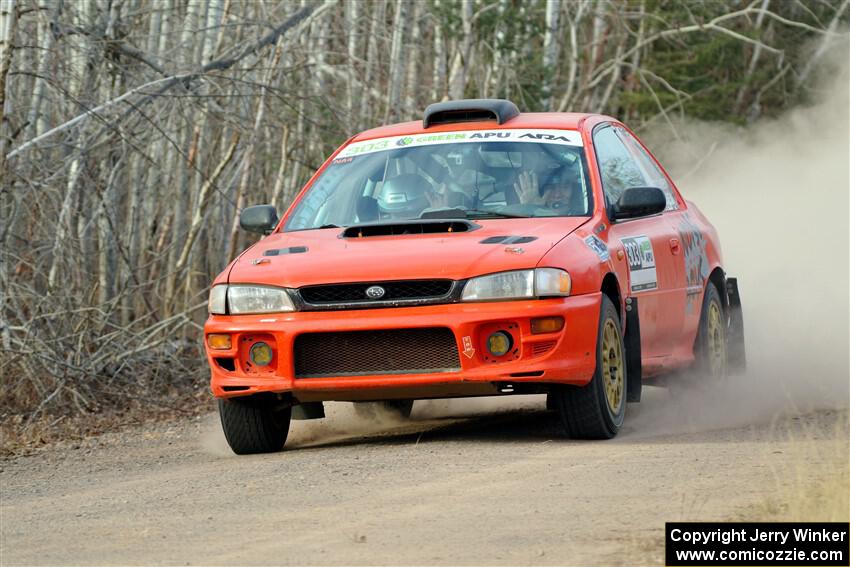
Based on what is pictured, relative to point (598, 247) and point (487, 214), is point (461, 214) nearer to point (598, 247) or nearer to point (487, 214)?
point (487, 214)

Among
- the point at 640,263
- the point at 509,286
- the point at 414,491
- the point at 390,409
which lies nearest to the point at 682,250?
the point at 640,263

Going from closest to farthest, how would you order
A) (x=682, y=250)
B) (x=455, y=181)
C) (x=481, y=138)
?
(x=455, y=181) < (x=481, y=138) < (x=682, y=250)

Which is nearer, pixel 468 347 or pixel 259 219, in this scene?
pixel 468 347

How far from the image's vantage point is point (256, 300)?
8117mm

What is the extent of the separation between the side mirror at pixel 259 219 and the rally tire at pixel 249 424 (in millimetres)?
1095

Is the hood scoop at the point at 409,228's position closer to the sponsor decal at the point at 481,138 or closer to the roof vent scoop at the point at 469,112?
the sponsor decal at the point at 481,138

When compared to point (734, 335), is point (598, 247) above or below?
above

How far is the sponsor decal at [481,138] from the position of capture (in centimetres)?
920

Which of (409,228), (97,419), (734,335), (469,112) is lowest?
(97,419)

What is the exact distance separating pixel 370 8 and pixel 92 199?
7559mm

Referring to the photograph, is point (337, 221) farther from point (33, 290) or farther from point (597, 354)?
point (33, 290)

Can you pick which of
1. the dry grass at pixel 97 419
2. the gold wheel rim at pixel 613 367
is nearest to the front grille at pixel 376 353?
the gold wheel rim at pixel 613 367

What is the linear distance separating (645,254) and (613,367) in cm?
98

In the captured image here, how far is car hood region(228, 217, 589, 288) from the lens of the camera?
25.7ft
